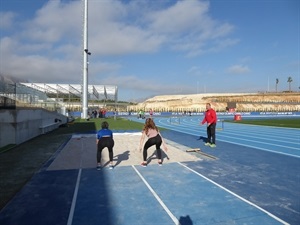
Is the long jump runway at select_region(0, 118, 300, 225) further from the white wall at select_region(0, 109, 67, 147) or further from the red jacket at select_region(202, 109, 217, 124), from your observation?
the white wall at select_region(0, 109, 67, 147)

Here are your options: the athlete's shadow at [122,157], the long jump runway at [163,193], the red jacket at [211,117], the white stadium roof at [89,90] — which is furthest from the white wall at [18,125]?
the white stadium roof at [89,90]

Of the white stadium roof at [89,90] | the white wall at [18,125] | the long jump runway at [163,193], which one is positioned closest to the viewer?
the long jump runway at [163,193]

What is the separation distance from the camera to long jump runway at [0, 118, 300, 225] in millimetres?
4766

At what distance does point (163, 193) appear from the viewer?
6.03 meters

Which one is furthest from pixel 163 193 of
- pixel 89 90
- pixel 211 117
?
pixel 89 90

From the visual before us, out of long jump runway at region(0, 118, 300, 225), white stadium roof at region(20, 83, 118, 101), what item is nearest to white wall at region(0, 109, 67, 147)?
long jump runway at region(0, 118, 300, 225)

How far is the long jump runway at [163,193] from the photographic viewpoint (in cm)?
477

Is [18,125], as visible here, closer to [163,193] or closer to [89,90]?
[163,193]

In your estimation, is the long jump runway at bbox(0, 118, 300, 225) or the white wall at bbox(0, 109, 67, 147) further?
the white wall at bbox(0, 109, 67, 147)

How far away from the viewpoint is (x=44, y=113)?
63.1 feet

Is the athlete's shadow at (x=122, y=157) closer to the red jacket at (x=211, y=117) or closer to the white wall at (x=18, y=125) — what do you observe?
the red jacket at (x=211, y=117)

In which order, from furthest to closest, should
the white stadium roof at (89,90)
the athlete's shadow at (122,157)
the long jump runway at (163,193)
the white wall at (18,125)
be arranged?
the white stadium roof at (89,90) < the white wall at (18,125) < the athlete's shadow at (122,157) < the long jump runway at (163,193)

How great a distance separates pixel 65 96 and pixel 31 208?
6313 centimetres

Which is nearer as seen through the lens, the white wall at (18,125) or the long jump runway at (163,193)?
the long jump runway at (163,193)
